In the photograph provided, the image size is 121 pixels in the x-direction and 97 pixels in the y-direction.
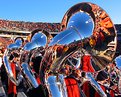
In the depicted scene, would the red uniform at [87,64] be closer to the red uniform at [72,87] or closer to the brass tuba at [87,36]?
the brass tuba at [87,36]

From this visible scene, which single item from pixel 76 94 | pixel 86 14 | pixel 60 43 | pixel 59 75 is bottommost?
pixel 76 94

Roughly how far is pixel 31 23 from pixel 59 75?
92.1 ft

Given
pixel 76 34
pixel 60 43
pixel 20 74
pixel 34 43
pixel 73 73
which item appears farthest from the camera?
pixel 34 43

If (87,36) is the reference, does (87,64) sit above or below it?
below

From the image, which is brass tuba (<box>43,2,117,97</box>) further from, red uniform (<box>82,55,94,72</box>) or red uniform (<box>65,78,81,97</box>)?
red uniform (<box>65,78,81,97</box>)

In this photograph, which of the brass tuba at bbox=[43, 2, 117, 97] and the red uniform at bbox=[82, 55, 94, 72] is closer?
the brass tuba at bbox=[43, 2, 117, 97]

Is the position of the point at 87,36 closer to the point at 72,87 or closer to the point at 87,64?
the point at 87,64

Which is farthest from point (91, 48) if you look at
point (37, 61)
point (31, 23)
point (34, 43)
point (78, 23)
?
point (31, 23)

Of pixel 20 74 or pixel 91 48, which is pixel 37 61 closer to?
pixel 20 74

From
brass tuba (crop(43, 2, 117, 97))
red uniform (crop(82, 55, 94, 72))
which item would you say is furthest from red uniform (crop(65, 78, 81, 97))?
brass tuba (crop(43, 2, 117, 97))

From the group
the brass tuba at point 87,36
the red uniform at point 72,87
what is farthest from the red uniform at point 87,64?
the red uniform at point 72,87

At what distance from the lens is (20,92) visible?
32.1 feet

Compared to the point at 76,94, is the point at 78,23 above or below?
above

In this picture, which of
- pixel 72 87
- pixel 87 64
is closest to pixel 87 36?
pixel 87 64
